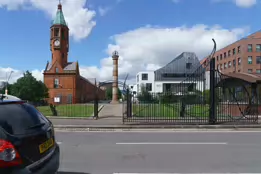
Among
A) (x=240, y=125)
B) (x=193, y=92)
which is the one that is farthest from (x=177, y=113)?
(x=240, y=125)

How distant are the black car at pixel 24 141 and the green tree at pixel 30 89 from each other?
222ft

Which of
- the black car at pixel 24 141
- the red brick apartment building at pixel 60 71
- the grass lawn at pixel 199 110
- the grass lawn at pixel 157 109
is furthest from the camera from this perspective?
the red brick apartment building at pixel 60 71

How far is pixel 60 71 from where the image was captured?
7738cm

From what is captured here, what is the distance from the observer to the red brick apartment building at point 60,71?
7656 cm

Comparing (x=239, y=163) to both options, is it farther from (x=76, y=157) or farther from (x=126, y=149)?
(x=76, y=157)

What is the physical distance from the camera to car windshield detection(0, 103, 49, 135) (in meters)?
3.59

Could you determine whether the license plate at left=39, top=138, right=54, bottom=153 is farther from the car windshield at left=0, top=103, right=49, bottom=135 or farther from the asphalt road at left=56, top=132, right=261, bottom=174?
the asphalt road at left=56, top=132, right=261, bottom=174

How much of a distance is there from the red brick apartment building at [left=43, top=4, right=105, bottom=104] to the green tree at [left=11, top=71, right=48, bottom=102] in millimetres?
4270

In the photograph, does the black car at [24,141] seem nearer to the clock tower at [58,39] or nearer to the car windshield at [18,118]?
the car windshield at [18,118]

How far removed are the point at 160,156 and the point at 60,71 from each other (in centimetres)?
7311

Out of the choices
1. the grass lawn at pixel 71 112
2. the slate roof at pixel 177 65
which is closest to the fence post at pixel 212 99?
the grass lawn at pixel 71 112

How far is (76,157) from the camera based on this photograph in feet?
24.1

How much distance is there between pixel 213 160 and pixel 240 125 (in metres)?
8.45

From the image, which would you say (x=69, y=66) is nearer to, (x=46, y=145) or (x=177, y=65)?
(x=177, y=65)
